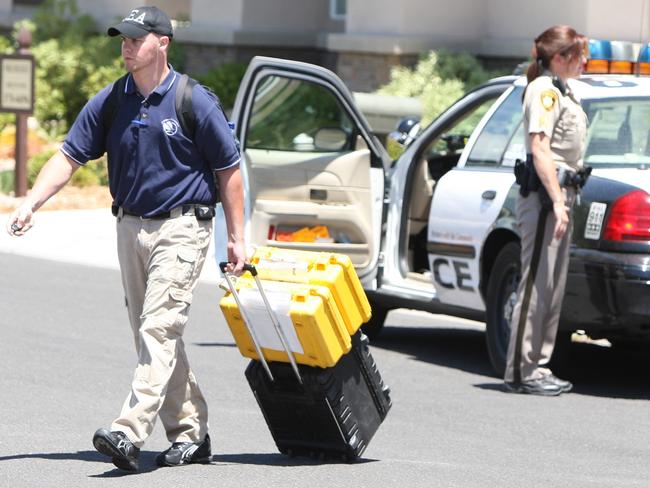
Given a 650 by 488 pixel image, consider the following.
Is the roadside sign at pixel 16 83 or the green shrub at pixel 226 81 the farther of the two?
the green shrub at pixel 226 81

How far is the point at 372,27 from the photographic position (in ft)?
70.4

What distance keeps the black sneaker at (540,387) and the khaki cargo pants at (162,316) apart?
2728 millimetres

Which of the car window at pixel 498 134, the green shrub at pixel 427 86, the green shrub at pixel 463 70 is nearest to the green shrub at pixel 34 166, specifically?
the green shrub at pixel 427 86

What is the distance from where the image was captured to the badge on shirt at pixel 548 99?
340 inches

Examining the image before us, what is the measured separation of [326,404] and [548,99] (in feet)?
9.04

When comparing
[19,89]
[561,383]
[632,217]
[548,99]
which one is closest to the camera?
[632,217]

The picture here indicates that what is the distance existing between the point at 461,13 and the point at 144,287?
1529cm

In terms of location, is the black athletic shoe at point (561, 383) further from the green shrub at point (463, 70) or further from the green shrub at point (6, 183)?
the green shrub at point (6, 183)

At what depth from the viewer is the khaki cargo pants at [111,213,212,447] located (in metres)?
6.36

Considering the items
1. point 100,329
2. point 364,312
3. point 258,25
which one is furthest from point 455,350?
point 258,25

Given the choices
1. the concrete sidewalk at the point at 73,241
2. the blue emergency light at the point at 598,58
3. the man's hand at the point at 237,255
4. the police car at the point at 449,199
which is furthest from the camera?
the concrete sidewalk at the point at 73,241

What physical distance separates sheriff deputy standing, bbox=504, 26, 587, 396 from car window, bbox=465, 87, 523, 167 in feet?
2.37

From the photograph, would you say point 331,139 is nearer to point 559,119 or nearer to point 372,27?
point 559,119

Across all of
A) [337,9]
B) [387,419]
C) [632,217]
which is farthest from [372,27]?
[387,419]
